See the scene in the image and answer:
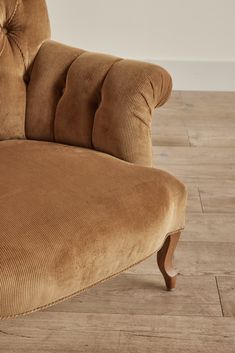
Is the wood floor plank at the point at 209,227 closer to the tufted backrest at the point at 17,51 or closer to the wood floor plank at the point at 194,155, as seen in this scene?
the wood floor plank at the point at 194,155

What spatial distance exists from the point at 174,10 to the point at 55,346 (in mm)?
2227

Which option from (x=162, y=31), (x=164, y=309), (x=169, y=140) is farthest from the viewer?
(x=162, y=31)

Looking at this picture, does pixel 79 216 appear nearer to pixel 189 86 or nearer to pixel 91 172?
pixel 91 172

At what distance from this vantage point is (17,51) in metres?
1.64

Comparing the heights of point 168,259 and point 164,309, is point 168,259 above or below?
above

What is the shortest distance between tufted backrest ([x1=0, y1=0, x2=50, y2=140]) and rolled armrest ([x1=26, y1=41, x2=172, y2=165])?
3 centimetres

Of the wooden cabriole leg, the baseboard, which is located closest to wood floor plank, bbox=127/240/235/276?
the wooden cabriole leg

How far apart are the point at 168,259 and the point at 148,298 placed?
0.13 meters

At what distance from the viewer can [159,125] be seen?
2895 millimetres

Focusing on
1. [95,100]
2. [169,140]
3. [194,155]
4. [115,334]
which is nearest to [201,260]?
[115,334]

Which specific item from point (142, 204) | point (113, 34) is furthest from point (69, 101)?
point (113, 34)

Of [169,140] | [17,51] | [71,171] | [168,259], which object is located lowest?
[169,140]

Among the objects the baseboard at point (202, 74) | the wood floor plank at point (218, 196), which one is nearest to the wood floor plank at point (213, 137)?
the wood floor plank at point (218, 196)

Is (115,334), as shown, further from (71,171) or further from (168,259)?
(71,171)
